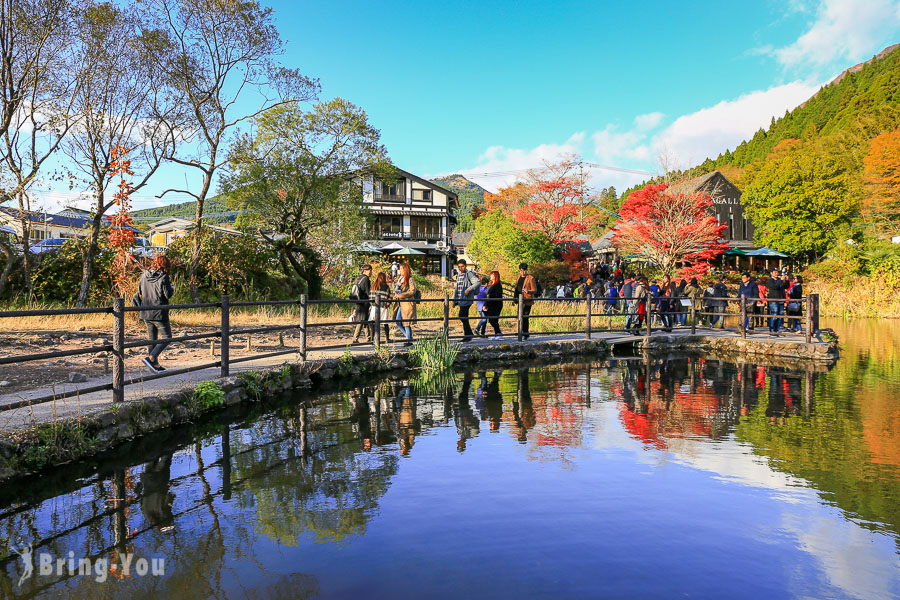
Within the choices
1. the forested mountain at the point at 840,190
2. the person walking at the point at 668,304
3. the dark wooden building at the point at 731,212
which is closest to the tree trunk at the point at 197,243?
the person walking at the point at 668,304

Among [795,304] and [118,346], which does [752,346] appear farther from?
[118,346]

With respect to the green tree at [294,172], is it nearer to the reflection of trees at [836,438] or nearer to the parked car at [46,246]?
the parked car at [46,246]

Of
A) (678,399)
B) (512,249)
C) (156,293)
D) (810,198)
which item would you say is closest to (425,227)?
(512,249)

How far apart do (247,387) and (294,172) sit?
12.4 m

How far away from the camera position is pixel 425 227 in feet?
155

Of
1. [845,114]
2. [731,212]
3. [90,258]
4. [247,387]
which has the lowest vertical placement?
[247,387]

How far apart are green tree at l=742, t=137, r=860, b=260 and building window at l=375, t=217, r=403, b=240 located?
2578 cm

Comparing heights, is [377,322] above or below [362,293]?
below

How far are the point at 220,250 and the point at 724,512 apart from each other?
17456 mm

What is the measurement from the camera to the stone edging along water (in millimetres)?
5285

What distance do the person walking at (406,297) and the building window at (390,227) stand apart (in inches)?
1316

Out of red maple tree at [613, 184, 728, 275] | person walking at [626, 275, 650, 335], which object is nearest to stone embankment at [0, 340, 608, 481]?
person walking at [626, 275, 650, 335]

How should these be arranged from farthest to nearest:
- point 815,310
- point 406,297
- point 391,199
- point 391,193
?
point 391,193
point 391,199
point 815,310
point 406,297

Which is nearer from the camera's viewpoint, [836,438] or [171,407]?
[836,438]
